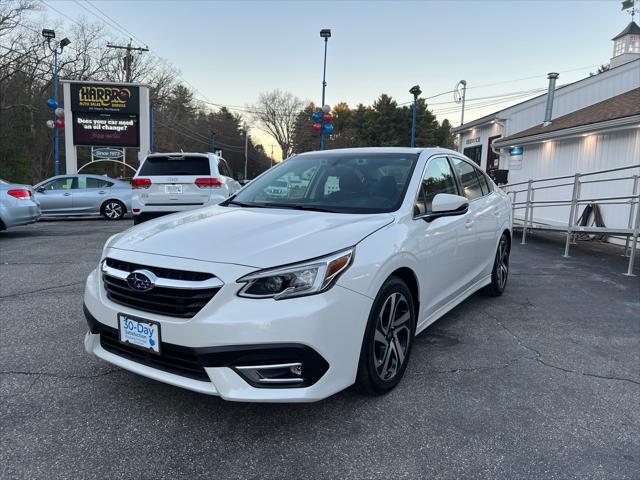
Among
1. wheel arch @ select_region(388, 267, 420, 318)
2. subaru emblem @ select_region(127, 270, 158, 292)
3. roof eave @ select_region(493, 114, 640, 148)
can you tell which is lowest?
wheel arch @ select_region(388, 267, 420, 318)

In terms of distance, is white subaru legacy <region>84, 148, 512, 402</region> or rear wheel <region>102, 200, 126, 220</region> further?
rear wheel <region>102, 200, 126, 220</region>

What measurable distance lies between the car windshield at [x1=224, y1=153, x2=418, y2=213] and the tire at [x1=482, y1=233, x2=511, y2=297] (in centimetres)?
215

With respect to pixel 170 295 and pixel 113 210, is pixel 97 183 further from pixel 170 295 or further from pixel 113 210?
pixel 170 295

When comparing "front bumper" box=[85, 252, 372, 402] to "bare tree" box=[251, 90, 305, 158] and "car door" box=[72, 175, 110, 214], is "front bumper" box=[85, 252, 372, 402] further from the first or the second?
"bare tree" box=[251, 90, 305, 158]

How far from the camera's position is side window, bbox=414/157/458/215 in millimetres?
3354

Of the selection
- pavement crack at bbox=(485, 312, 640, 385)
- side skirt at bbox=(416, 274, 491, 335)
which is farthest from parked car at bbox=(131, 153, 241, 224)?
pavement crack at bbox=(485, 312, 640, 385)

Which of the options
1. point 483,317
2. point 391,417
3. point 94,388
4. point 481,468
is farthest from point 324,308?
point 483,317

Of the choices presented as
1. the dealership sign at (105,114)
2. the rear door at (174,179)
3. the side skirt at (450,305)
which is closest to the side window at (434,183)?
the side skirt at (450,305)

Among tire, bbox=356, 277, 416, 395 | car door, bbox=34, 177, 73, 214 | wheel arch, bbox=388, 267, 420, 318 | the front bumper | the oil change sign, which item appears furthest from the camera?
the oil change sign

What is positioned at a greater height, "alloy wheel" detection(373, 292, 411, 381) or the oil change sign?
the oil change sign

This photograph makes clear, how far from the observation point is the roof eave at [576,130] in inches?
406

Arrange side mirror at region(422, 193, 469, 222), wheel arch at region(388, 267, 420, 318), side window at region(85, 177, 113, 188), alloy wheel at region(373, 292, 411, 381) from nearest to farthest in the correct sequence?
1. alloy wheel at region(373, 292, 411, 381)
2. wheel arch at region(388, 267, 420, 318)
3. side mirror at region(422, 193, 469, 222)
4. side window at region(85, 177, 113, 188)

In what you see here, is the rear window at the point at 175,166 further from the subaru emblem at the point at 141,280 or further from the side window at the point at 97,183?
the subaru emblem at the point at 141,280

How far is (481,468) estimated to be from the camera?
222cm
